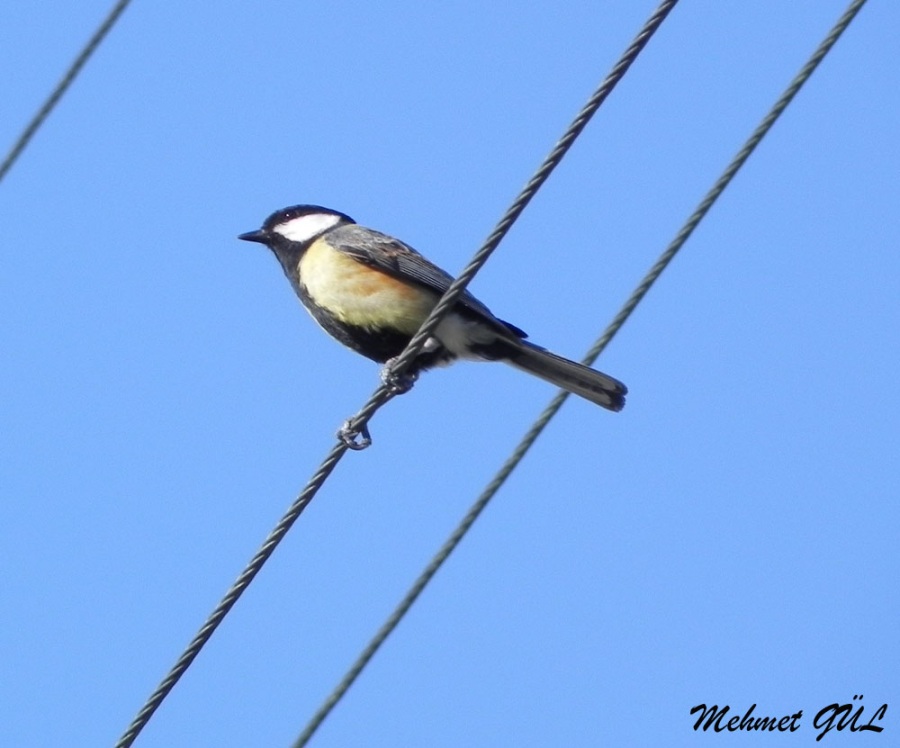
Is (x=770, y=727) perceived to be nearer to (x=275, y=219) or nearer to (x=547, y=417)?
(x=547, y=417)

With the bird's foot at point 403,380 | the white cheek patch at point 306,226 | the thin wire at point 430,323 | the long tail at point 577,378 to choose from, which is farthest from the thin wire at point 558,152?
the white cheek patch at point 306,226

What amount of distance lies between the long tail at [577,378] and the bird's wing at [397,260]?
20 centimetres

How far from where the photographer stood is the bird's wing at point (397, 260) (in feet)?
18.9

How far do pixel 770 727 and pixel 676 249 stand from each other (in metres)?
2.59

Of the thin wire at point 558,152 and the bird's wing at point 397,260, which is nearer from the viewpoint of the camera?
the thin wire at point 558,152

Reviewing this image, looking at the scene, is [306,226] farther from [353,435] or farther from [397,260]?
[353,435]

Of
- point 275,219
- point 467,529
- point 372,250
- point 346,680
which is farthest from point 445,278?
point 346,680

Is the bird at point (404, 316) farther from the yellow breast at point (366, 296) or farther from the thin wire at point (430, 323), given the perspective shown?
the thin wire at point (430, 323)

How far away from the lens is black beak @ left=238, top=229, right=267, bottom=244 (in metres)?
6.97

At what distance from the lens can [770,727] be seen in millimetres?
5734

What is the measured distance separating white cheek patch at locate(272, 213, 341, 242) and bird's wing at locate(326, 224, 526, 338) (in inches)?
13.7

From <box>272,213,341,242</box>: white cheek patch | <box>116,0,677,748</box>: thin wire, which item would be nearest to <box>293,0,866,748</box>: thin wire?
<box>116,0,677,748</box>: thin wire

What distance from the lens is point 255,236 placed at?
7008mm

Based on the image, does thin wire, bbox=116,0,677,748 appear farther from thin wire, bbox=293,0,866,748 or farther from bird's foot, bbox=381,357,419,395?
bird's foot, bbox=381,357,419,395
